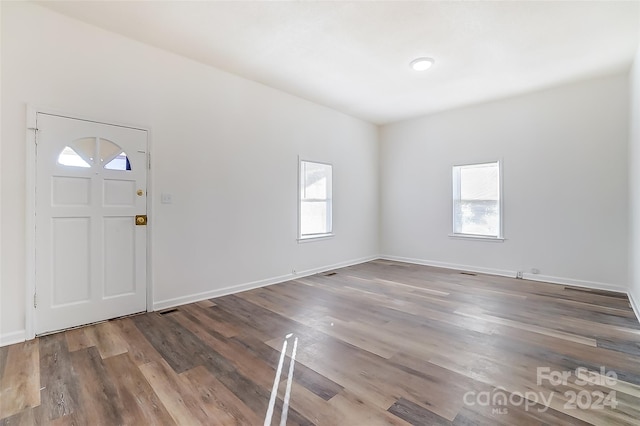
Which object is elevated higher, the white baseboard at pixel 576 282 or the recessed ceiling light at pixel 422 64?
the recessed ceiling light at pixel 422 64

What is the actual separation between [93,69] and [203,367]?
3018 millimetres

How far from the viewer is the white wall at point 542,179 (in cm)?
407

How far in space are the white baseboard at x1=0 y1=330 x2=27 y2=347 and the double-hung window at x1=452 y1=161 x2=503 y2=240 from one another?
5887mm

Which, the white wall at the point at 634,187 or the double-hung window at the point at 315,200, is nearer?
the white wall at the point at 634,187

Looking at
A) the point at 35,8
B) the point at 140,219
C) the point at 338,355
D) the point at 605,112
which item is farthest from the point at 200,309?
the point at 605,112

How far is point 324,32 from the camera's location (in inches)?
118

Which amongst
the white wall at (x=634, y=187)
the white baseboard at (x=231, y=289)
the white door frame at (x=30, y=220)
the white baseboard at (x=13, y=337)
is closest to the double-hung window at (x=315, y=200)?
the white baseboard at (x=231, y=289)

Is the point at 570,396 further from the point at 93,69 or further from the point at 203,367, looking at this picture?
the point at 93,69

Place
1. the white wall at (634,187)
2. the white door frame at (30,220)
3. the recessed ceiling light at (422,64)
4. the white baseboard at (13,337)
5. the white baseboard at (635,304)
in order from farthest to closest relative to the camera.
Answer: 1. the recessed ceiling light at (422,64)
2. the white wall at (634,187)
3. the white baseboard at (635,304)
4. the white door frame at (30,220)
5. the white baseboard at (13,337)

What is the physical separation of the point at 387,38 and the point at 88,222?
11.7ft

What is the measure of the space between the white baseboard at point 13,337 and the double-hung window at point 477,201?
19.3 feet

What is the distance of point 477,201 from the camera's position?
5289mm

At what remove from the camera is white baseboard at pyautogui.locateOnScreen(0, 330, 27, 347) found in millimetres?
2492

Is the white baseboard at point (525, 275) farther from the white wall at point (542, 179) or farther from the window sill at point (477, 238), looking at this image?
the window sill at point (477, 238)
